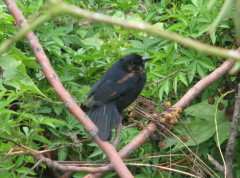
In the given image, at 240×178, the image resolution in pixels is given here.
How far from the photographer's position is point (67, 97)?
7.13ft

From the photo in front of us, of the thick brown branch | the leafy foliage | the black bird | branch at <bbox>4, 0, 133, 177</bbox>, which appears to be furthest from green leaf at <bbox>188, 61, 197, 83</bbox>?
branch at <bbox>4, 0, 133, 177</bbox>

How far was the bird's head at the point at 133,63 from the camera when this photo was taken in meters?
3.68

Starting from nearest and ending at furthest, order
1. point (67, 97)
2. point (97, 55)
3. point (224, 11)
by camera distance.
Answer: point (224, 11), point (67, 97), point (97, 55)

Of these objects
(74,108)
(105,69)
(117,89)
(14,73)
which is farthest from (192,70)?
(74,108)

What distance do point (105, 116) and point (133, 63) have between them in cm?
62

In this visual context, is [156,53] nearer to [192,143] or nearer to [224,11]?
[192,143]

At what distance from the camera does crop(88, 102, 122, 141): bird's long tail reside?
3.16 metres

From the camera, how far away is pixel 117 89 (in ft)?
11.9

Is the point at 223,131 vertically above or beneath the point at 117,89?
beneath

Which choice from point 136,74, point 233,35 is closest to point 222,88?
point 233,35

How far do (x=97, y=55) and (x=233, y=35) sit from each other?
109cm

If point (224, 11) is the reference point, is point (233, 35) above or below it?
below

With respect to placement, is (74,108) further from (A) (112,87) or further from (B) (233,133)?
(A) (112,87)

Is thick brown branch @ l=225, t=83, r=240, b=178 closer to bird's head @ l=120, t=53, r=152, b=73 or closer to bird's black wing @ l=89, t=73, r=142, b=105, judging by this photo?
bird's black wing @ l=89, t=73, r=142, b=105
